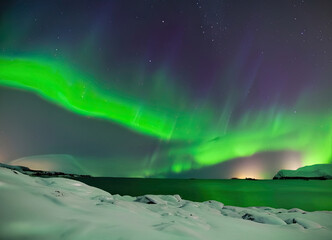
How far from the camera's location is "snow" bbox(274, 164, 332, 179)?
6043 inches

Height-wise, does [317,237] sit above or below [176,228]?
above

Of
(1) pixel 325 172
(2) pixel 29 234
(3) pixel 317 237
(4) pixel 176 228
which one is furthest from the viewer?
(1) pixel 325 172

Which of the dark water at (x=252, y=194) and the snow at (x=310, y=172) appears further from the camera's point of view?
the snow at (x=310, y=172)

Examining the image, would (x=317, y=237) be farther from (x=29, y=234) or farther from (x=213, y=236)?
(x=29, y=234)

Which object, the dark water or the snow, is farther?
the snow

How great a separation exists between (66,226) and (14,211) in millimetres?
708

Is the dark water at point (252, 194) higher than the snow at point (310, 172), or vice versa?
the snow at point (310, 172)

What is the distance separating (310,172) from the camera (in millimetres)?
158125

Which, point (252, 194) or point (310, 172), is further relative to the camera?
point (310, 172)

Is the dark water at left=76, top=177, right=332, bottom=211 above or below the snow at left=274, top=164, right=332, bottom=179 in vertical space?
below

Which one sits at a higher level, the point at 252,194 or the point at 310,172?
the point at 310,172

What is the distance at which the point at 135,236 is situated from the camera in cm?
344

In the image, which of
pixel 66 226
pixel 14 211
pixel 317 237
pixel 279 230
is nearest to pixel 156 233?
pixel 66 226

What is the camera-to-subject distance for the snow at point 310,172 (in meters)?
154
